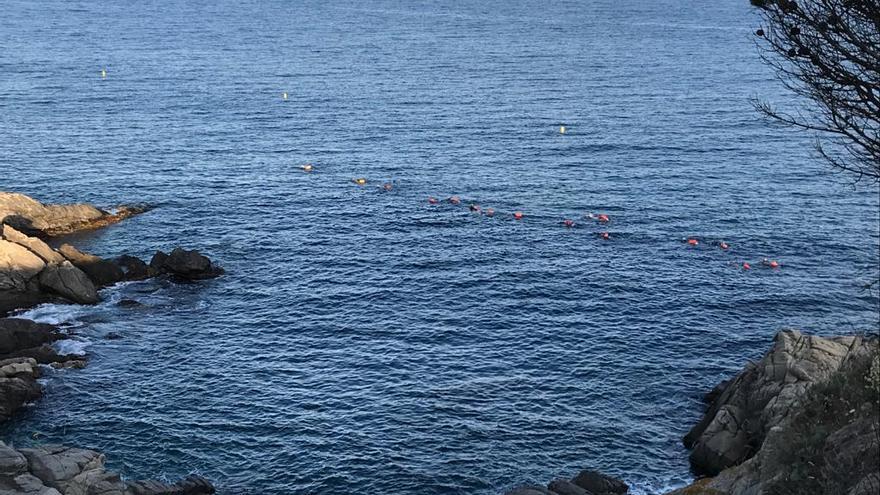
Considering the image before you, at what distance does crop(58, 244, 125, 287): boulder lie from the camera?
93.8 meters

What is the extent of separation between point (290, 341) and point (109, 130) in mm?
81160

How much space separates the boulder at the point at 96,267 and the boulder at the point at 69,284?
8.47 ft

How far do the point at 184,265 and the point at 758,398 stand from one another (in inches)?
2224

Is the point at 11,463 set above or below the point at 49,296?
above

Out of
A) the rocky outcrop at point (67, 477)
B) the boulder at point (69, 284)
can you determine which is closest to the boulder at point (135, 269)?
the boulder at point (69, 284)

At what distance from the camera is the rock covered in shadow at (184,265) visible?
95062mm

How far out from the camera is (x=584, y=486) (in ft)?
198

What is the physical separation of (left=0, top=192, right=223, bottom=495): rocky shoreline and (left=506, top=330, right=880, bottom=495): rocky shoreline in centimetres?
2621

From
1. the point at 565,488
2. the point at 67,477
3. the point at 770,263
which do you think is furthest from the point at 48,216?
the point at 770,263

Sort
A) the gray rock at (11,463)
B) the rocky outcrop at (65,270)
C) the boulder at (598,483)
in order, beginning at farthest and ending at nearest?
the rocky outcrop at (65,270), the boulder at (598,483), the gray rock at (11,463)

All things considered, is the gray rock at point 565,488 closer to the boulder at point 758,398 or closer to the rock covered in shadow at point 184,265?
the boulder at point 758,398

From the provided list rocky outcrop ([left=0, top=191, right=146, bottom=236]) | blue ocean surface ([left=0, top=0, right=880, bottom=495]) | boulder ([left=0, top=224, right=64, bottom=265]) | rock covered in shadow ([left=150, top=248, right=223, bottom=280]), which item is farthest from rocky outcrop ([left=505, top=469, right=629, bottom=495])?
rocky outcrop ([left=0, top=191, right=146, bottom=236])

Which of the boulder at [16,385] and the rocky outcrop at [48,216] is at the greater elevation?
the rocky outcrop at [48,216]

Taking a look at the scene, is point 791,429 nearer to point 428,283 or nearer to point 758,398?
point 758,398
